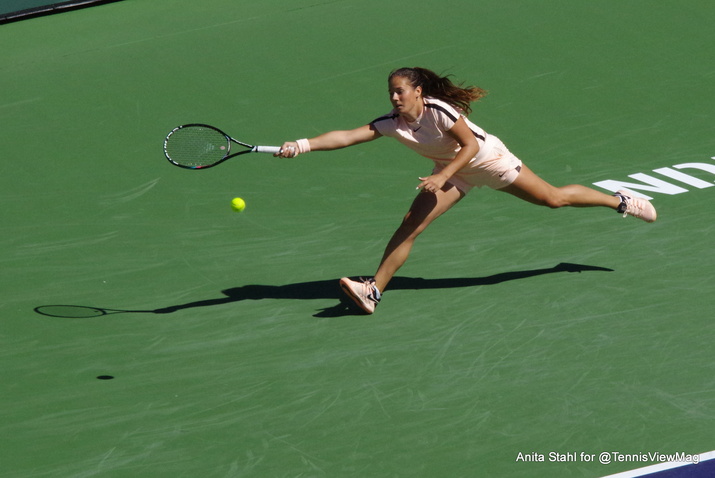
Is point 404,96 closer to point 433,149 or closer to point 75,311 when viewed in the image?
point 433,149

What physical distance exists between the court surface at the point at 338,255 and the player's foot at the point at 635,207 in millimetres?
227

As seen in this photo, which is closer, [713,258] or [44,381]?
[44,381]

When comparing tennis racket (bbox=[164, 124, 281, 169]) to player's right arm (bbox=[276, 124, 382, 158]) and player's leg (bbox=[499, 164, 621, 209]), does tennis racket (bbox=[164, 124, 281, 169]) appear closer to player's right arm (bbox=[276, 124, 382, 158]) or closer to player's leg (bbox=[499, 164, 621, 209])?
player's right arm (bbox=[276, 124, 382, 158])

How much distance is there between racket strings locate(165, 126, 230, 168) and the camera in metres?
7.89

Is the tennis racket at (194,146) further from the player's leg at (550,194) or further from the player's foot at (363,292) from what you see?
the player's leg at (550,194)

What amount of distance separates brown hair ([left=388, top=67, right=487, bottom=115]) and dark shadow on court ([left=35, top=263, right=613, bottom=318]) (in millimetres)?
1259

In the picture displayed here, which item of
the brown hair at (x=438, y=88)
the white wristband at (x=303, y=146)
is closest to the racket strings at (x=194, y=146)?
the white wristband at (x=303, y=146)

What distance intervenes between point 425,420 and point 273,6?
741 centimetres

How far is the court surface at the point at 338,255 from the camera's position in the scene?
6402mm

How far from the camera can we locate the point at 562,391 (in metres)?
6.70

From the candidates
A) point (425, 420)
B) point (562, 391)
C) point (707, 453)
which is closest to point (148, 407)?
point (425, 420)

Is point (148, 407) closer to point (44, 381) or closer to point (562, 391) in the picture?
point (44, 381)

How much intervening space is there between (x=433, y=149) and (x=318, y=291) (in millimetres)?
1339

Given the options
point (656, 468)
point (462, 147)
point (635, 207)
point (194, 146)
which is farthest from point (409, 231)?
point (656, 468)
